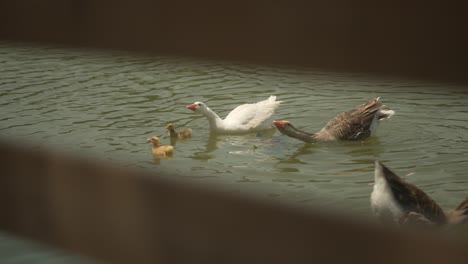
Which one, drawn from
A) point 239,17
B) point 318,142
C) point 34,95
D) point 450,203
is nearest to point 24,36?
point 239,17

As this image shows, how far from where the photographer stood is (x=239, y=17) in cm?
71

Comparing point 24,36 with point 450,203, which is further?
point 450,203

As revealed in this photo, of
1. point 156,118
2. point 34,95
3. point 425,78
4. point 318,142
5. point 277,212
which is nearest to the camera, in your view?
point 425,78

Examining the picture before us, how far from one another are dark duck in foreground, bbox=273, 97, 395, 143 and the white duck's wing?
16.3 inches

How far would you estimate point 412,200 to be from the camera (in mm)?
3572

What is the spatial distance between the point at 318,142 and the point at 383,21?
540 centimetres

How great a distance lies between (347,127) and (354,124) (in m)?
0.07

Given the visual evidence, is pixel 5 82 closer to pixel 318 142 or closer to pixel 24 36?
pixel 318 142

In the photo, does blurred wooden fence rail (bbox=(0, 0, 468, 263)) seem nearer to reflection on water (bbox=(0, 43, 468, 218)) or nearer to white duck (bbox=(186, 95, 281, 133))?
reflection on water (bbox=(0, 43, 468, 218))

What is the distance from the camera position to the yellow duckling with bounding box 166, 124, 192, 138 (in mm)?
5961

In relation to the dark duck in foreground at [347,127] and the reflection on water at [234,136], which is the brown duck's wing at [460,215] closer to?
the reflection on water at [234,136]

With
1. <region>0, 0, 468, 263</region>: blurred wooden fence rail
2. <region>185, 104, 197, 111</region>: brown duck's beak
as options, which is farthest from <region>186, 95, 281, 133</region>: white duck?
<region>0, 0, 468, 263</region>: blurred wooden fence rail

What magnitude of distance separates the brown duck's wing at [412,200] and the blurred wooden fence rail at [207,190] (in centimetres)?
255

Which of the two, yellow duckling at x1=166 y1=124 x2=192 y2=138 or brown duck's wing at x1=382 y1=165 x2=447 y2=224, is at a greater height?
brown duck's wing at x1=382 y1=165 x2=447 y2=224
